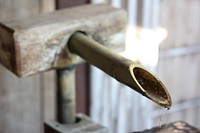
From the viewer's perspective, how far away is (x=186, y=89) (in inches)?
106

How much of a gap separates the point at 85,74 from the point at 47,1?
42 centimetres

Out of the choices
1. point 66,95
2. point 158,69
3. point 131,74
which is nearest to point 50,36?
point 66,95

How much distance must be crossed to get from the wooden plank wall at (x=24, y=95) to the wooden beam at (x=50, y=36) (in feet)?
1.27

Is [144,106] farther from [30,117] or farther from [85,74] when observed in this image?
[30,117]

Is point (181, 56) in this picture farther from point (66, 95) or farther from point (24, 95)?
point (66, 95)

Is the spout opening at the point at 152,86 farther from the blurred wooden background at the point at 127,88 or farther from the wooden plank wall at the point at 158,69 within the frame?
the wooden plank wall at the point at 158,69

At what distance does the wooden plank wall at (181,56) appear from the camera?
8.13ft

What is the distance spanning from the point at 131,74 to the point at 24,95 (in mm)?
947

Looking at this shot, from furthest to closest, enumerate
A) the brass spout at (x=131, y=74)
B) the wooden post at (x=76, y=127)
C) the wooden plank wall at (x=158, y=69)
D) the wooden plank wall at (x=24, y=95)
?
the wooden plank wall at (x=158, y=69) → the wooden plank wall at (x=24, y=95) → the wooden post at (x=76, y=127) → the brass spout at (x=131, y=74)

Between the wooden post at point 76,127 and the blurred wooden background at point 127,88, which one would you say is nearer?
the wooden post at point 76,127

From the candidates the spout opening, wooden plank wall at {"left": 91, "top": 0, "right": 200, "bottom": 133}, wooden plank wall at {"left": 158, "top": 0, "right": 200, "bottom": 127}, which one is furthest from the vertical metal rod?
wooden plank wall at {"left": 158, "top": 0, "right": 200, "bottom": 127}

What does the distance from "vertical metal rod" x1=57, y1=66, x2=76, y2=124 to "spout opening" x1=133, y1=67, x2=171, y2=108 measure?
363mm

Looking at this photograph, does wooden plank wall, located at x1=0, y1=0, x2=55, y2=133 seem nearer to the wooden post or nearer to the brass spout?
the wooden post

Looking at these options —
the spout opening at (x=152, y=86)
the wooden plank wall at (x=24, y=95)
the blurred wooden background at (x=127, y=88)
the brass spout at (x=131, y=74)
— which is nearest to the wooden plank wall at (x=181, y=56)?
the blurred wooden background at (x=127, y=88)
